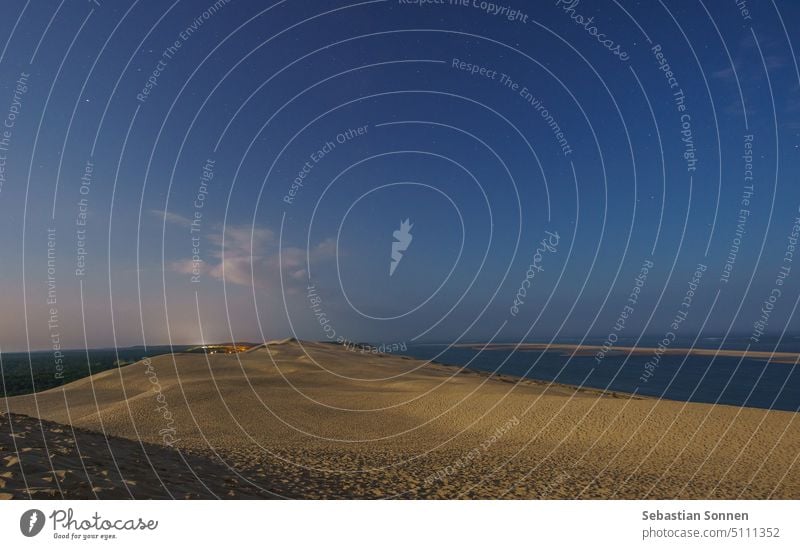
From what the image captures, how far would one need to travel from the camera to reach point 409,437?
86.2ft

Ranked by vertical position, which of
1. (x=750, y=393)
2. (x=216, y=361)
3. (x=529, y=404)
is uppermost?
(x=216, y=361)

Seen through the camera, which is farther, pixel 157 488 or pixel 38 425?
pixel 38 425

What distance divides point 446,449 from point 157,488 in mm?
15544

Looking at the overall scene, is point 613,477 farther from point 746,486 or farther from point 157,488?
point 157,488

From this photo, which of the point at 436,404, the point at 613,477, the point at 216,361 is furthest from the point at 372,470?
the point at 216,361

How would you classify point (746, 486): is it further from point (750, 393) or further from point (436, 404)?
point (750, 393)

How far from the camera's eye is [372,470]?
17.2m

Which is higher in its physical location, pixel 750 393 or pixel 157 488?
pixel 157 488

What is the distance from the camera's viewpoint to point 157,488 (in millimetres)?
10734

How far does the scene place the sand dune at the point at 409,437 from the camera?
1540 cm

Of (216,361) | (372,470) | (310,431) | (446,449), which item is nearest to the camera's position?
(372,470)

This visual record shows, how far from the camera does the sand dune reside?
15.4 m
